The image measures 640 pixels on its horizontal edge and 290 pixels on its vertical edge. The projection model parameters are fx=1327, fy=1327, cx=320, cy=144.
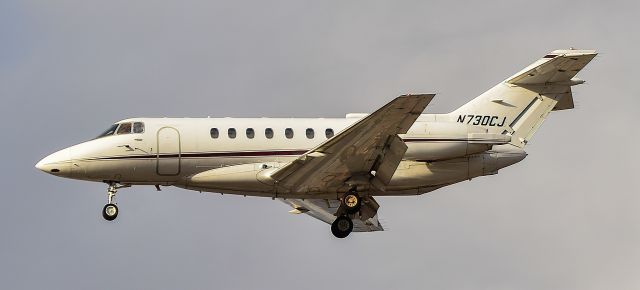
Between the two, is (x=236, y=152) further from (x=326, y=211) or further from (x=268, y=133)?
(x=326, y=211)

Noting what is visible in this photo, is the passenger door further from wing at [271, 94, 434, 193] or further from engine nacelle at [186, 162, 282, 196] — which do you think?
wing at [271, 94, 434, 193]

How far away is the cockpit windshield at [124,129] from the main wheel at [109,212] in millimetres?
2195

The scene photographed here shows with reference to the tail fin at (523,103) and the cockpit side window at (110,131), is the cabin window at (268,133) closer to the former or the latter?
the cockpit side window at (110,131)

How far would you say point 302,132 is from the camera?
41.3 meters

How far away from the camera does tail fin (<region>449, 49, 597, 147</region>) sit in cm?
4309

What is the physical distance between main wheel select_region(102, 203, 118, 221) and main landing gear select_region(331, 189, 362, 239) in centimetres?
684

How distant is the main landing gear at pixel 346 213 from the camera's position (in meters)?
41.2

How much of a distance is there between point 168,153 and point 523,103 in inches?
461

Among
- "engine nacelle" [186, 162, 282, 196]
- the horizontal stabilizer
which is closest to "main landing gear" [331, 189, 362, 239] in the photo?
"engine nacelle" [186, 162, 282, 196]

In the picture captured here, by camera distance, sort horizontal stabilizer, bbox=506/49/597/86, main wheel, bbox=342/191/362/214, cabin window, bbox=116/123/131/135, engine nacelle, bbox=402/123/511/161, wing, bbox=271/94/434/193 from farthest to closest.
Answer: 1. horizontal stabilizer, bbox=506/49/597/86
2. main wheel, bbox=342/191/362/214
3. engine nacelle, bbox=402/123/511/161
4. cabin window, bbox=116/123/131/135
5. wing, bbox=271/94/434/193

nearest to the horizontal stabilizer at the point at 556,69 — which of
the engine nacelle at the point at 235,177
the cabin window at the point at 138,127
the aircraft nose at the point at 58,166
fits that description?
the engine nacelle at the point at 235,177

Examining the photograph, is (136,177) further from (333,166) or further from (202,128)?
(333,166)

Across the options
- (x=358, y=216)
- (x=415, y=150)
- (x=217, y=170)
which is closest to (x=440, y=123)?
(x=415, y=150)

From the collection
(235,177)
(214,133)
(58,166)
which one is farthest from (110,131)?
(235,177)
